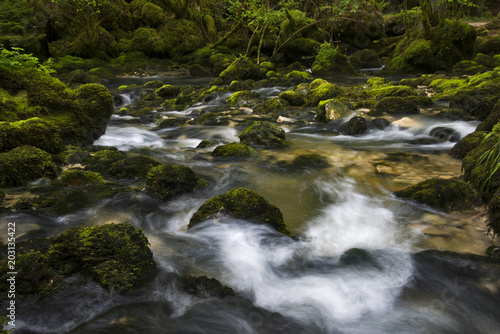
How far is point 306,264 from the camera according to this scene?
3619 millimetres

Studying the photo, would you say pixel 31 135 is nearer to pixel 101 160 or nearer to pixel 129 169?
pixel 101 160

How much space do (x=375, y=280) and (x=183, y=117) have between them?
9.21 meters

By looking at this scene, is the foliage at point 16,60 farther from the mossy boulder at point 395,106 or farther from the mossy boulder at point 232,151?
the mossy boulder at point 395,106

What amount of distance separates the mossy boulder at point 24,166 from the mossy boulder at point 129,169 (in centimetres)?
86

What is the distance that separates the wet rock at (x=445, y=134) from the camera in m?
7.78

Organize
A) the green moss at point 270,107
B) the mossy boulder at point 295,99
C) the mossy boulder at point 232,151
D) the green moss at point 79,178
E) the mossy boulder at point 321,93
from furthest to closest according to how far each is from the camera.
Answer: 1. the mossy boulder at point 295,99
2. the mossy boulder at point 321,93
3. the green moss at point 270,107
4. the mossy boulder at point 232,151
5. the green moss at point 79,178

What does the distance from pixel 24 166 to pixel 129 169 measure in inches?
57.3

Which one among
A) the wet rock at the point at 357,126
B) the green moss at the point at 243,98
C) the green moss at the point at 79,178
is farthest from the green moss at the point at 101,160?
the green moss at the point at 243,98

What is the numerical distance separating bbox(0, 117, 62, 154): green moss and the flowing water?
74.0 inches

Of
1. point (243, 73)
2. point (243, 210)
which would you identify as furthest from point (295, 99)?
point (243, 210)

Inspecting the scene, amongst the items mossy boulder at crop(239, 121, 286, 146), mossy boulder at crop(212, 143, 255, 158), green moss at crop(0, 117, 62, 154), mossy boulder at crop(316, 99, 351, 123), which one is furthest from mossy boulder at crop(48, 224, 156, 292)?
mossy boulder at crop(316, 99, 351, 123)

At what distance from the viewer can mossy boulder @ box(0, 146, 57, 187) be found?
4641 mm

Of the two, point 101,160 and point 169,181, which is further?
point 101,160

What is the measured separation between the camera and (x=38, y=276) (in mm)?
2602
